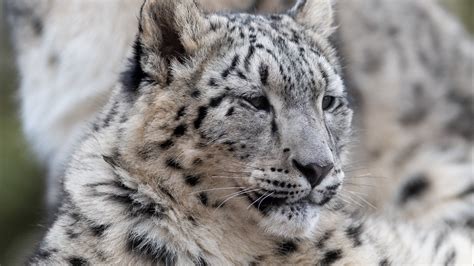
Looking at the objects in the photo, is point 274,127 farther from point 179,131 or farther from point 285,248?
point 285,248

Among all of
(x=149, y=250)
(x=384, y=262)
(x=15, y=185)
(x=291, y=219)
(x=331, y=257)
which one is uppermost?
(x=291, y=219)

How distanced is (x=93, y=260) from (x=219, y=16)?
1054 millimetres

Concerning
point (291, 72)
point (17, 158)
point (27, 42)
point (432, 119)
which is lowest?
point (17, 158)

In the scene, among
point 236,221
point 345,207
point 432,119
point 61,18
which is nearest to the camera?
point 236,221

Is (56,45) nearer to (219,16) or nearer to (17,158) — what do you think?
(219,16)

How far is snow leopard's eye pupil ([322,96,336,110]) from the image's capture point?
4066 millimetres

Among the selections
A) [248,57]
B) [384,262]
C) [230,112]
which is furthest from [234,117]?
[384,262]

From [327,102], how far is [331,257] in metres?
0.60

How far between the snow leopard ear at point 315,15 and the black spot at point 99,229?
1.18m

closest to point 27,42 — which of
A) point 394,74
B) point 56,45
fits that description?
point 56,45

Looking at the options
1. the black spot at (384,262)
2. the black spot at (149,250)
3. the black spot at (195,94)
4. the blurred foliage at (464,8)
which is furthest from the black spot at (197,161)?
the blurred foliage at (464,8)

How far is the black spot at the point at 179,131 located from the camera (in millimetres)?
3842

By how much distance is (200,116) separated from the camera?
384cm

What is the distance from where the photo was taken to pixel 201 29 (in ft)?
13.2
